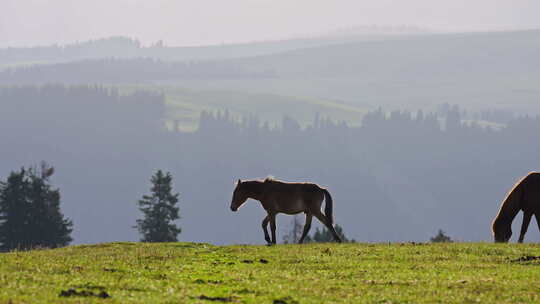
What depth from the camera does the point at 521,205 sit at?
33.9m

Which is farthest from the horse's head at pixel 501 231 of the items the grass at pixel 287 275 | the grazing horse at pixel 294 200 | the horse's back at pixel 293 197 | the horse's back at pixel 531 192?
the horse's back at pixel 293 197

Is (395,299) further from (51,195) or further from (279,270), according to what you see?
(51,195)

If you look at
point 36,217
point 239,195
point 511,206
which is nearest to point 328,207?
point 239,195

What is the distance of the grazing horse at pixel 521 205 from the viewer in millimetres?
33469

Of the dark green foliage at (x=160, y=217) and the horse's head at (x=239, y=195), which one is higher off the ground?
the horse's head at (x=239, y=195)

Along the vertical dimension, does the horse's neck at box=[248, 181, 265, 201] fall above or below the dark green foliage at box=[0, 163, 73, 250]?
above

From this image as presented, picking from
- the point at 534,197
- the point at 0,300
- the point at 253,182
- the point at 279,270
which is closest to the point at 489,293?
the point at 279,270

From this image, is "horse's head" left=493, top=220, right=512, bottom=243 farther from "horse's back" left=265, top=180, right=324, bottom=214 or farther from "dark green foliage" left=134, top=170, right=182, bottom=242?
"dark green foliage" left=134, top=170, right=182, bottom=242

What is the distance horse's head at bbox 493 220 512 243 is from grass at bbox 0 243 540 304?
3632mm

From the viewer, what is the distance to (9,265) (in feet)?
77.3

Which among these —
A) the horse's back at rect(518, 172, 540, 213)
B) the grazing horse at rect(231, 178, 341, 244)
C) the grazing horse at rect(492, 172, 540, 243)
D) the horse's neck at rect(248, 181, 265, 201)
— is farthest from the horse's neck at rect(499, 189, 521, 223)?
the horse's neck at rect(248, 181, 265, 201)

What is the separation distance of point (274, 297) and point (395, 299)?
2458 millimetres

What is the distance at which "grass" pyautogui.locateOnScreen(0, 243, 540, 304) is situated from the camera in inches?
743

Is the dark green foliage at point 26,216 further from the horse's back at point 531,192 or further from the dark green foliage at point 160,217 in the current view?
the horse's back at point 531,192
